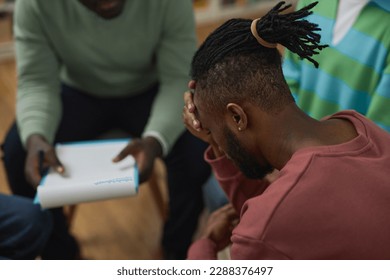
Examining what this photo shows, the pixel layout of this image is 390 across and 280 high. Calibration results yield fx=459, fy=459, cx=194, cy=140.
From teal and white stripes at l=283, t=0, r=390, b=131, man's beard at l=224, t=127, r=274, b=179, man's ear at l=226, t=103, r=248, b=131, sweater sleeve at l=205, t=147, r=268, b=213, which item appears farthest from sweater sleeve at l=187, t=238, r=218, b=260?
teal and white stripes at l=283, t=0, r=390, b=131

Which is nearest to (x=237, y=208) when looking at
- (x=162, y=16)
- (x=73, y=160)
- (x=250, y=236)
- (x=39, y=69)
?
(x=250, y=236)

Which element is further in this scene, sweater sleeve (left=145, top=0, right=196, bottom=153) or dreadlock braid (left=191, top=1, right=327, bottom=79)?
sweater sleeve (left=145, top=0, right=196, bottom=153)

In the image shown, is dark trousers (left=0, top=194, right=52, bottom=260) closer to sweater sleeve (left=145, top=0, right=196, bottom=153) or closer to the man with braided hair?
sweater sleeve (left=145, top=0, right=196, bottom=153)

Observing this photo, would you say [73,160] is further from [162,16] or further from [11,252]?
[162,16]

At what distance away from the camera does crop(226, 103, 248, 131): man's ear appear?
0.81m

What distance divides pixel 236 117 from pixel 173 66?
64 centimetres

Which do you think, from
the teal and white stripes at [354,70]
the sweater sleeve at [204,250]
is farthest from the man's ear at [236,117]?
the teal and white stripes at [354,70]

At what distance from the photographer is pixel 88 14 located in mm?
1338

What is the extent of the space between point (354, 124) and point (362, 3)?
0.42 meters

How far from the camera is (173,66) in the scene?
4.68 feet

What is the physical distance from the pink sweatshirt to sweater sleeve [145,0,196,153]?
0.65 meters

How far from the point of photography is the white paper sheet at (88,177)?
1.14m

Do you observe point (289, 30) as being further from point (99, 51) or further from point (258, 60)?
point (99, 51)

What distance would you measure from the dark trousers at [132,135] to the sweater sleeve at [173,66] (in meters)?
0.09
